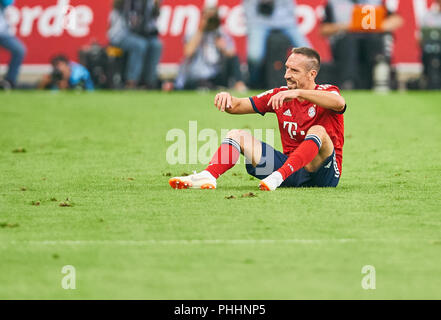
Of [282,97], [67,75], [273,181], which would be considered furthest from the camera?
[67,75]

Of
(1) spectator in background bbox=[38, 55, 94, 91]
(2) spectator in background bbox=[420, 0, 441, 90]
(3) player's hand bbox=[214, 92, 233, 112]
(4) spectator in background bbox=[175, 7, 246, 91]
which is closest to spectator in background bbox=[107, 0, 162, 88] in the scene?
(4) spectator in background bbox=[175, 7, 246, 91]

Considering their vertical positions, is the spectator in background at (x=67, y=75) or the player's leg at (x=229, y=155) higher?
the spectator in background at (x=67, y=75)

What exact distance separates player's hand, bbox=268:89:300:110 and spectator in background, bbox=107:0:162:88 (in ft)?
48.2

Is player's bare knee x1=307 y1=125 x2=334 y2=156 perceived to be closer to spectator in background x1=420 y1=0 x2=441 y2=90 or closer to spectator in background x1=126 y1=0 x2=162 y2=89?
spectator in background x1=126 y1=0 x2=162 y2=89

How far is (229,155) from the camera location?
896 centimetres

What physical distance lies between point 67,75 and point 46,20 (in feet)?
7.60

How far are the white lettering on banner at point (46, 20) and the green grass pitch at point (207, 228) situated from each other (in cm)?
1133

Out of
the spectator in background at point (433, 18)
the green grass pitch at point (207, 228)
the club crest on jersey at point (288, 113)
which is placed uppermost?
the spectator in background at point (433, 18)

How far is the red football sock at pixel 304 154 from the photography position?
28.3 feet

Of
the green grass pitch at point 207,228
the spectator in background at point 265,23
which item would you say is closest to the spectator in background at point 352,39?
the spectator in background at point 265,23

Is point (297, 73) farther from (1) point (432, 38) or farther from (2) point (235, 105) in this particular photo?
(1) point (432, 38)

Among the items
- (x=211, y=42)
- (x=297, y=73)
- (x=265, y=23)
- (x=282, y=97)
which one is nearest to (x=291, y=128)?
(x=297, y=73)

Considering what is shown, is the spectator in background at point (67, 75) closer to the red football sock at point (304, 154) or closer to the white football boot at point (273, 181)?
the white football boot at point (273, 181)
